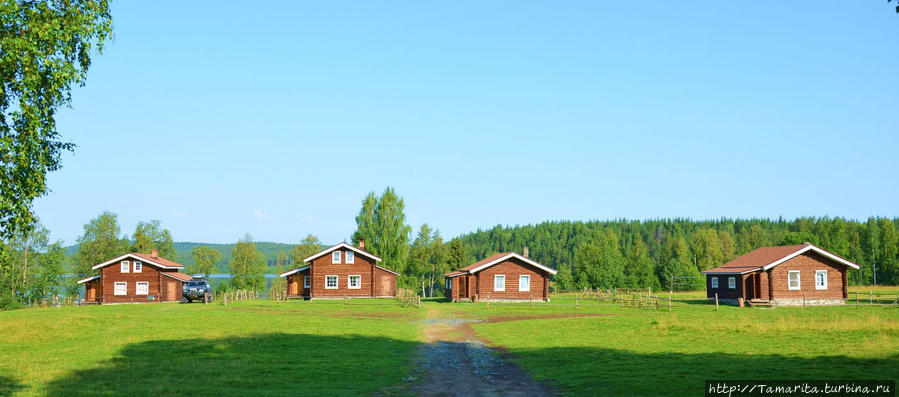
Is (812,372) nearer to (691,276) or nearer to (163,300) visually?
(163,300)

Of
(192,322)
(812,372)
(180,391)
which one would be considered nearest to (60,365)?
(180,391)

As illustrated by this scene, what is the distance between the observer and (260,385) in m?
17.4

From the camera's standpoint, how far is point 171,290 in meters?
71.0

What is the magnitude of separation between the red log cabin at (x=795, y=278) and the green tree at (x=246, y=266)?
275ft

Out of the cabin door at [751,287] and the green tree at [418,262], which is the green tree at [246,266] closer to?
the green tree at [418,262]

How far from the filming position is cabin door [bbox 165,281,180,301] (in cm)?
7012

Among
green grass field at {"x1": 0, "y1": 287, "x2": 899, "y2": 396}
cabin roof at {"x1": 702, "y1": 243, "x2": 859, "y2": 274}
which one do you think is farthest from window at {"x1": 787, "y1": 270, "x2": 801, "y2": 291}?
green grass field at {"x1": 0, "y1": 287, "x2": 899, "y2": 396}

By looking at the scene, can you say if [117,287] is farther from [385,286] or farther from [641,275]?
[641,275]

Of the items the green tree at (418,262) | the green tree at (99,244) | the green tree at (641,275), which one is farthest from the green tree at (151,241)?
the green tree at (641,275)

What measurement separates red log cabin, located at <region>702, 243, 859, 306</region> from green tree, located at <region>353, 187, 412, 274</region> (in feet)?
161

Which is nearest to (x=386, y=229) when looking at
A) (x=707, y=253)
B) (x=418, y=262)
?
(x=418, y=262)

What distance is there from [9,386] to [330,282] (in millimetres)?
53436

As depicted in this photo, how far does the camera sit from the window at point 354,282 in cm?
7069

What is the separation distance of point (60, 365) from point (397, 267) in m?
74.1
